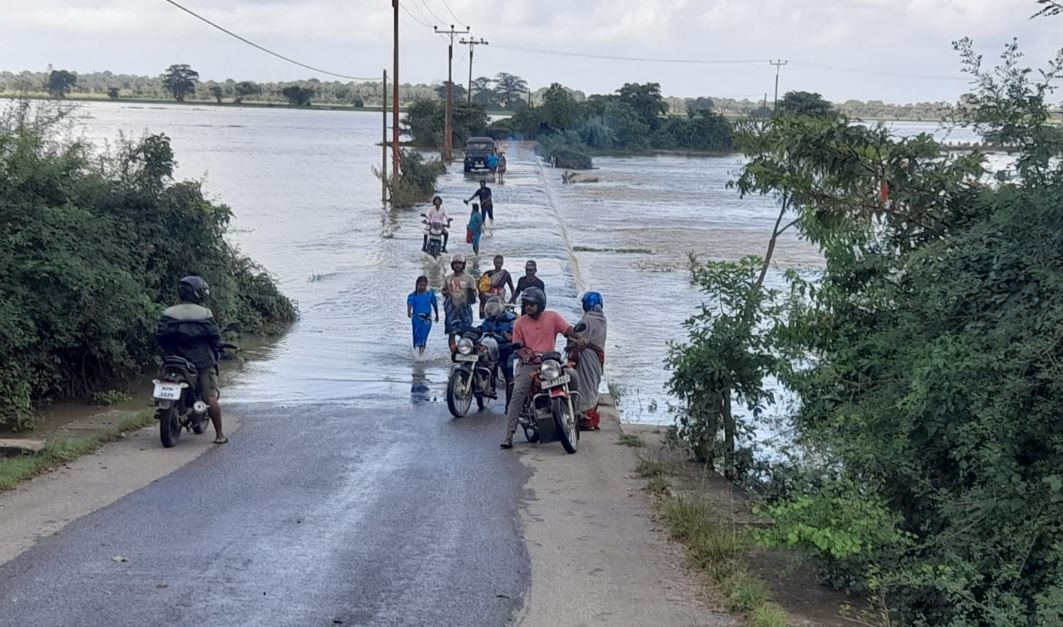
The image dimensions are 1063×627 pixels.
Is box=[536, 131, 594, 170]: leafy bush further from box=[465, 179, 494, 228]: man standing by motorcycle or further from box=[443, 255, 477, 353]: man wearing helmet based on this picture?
box=[443, 255, 477, 353]: man wearing helmet

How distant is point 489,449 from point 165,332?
3.43 m

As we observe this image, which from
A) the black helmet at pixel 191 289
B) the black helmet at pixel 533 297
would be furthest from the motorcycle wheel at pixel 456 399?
the black helmet at pixel 191 289

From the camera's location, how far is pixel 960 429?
7.97 m

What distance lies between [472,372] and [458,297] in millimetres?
3215

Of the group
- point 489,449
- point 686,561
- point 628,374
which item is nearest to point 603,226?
point 628,374

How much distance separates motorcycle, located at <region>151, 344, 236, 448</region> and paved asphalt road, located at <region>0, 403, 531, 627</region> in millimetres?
528

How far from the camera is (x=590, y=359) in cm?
1372

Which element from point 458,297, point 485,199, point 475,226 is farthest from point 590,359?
point 485,199

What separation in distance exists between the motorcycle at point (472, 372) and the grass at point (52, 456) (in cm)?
363

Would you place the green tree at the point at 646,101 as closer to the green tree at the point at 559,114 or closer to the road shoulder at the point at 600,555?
the green tree at the point at 559,114

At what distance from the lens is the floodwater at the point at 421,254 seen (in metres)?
18.3

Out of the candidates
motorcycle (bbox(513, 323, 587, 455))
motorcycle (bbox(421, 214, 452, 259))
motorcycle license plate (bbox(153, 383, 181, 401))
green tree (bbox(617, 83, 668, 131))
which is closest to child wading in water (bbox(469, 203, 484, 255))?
motorcycle (bbox(421, 214, 452, 259))

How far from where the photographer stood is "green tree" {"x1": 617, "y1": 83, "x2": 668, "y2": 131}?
135500 mm

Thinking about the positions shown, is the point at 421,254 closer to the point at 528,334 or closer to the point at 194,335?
the point at 528,334
